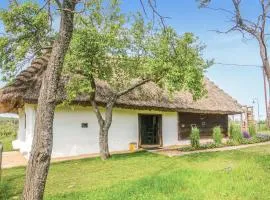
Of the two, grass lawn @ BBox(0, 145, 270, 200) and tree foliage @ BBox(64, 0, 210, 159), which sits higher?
tree foliage @ BBox(64, 0, 210, 159)

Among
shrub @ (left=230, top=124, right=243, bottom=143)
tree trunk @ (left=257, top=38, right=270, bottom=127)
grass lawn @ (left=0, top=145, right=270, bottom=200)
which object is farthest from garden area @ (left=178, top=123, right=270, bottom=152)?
tree trunk @ (left=257, top=38, right=270, bottom=127)

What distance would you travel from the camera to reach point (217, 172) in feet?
29.7

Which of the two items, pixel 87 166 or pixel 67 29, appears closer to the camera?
pixel 67 29

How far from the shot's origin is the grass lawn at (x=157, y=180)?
701 centimetres

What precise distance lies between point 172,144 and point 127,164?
7.68 meters

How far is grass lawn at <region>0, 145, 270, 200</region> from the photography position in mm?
7008

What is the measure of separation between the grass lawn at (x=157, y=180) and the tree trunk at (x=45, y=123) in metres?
2.54

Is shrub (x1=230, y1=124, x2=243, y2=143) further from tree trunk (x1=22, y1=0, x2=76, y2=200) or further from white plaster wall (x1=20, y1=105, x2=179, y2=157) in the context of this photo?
tree trunk (x1=22, y1=0, x2=76, y2=200)

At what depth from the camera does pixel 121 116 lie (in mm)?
16812

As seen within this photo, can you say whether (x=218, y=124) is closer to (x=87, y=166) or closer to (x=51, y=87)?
(x=87, y=166)

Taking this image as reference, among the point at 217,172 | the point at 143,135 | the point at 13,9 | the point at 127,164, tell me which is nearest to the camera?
the point at 217,172

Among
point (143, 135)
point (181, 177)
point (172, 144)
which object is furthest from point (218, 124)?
point (181, 177)

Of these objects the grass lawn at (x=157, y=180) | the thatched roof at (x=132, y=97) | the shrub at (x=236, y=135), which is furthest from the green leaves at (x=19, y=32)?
the shrub at (x=236, y=135)

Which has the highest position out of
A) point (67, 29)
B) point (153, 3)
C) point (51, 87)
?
point (153, 3)
